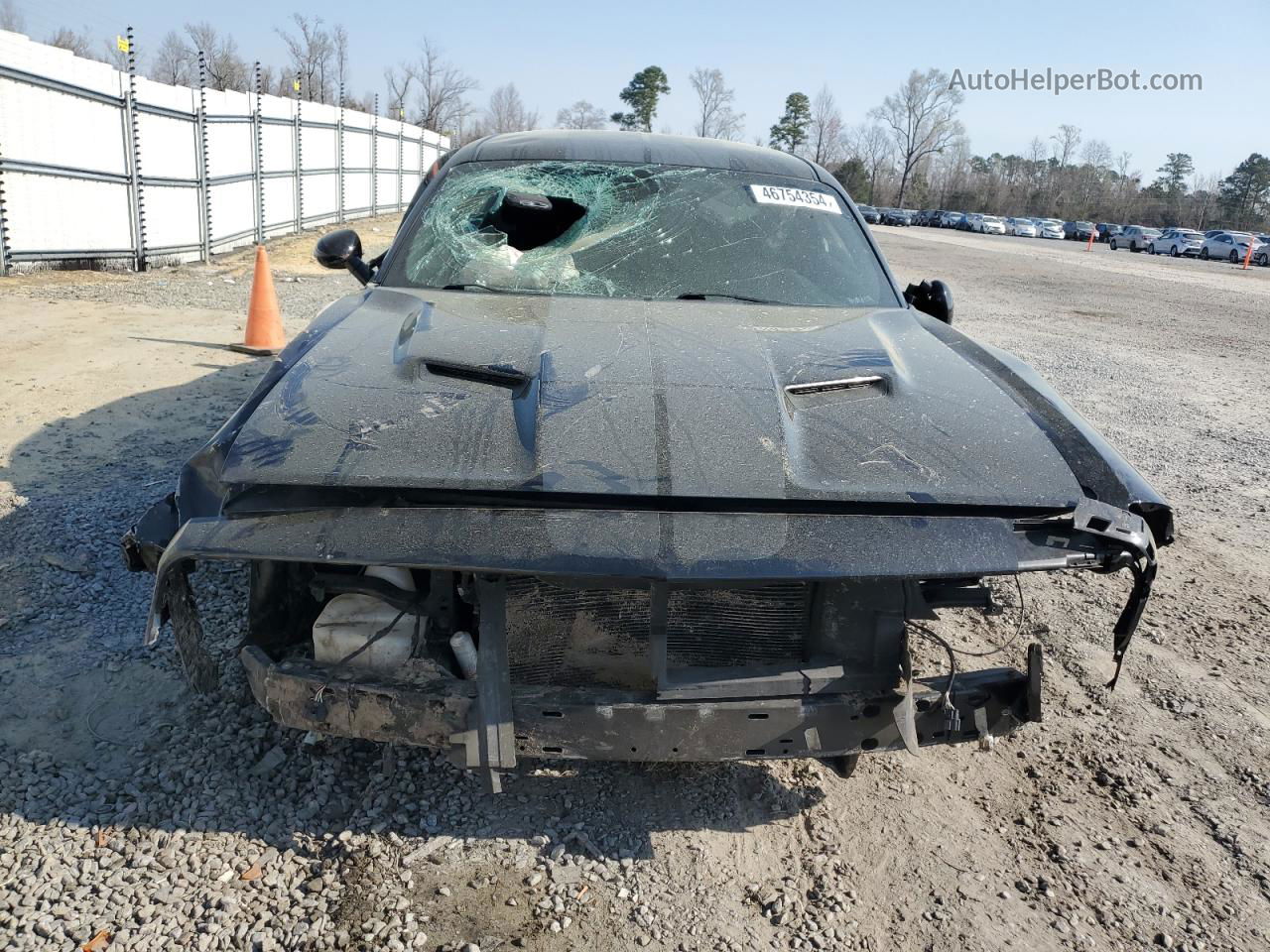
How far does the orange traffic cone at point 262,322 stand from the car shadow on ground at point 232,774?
4958mm

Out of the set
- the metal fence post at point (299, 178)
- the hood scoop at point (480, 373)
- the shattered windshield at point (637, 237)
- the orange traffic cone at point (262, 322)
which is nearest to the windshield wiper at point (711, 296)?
the shattered windshield at point (637, 237)

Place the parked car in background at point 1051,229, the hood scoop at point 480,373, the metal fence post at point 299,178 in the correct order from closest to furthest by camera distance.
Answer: the hood scoop at point 480,373 < the metal fence post at point 299,178 < the parked car in background at point 1051,229

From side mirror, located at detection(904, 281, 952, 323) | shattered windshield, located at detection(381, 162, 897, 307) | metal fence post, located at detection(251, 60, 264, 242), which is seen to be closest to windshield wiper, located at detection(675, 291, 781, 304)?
shattered windshield, located at detection(381, 162, 897, 307)

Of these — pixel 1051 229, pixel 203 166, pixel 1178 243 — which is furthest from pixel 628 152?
pixel 1051 229

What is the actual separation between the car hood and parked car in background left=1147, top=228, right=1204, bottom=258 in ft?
148

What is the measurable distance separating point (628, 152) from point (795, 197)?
0.71m

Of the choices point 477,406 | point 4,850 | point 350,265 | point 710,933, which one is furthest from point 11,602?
point 710,933

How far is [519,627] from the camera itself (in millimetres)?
2238

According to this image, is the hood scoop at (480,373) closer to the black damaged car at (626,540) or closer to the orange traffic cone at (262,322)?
the black damaged car at (626,540)

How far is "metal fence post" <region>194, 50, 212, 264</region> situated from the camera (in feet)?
46.8

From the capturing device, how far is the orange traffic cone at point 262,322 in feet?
26.1

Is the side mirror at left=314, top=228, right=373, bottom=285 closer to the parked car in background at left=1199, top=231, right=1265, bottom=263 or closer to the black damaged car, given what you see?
the black damaged car

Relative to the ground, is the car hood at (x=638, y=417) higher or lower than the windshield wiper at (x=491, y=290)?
lower

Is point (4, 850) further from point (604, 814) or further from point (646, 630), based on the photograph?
point (646, 630)
